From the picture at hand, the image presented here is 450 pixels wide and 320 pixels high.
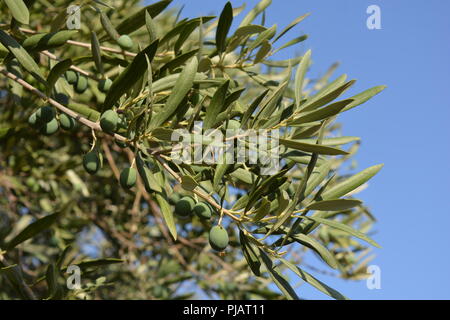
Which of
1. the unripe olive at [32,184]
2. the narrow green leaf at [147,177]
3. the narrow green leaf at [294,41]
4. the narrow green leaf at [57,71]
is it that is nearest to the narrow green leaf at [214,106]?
the narrow green leaf at [147,177]

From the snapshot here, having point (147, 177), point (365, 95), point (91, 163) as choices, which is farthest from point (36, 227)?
point (365, 95)

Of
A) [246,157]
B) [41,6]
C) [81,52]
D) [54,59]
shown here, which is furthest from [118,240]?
[246,157]

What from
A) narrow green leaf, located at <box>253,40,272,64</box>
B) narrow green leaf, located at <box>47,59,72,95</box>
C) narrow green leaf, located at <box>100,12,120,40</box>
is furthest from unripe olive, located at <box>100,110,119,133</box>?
narrow green leaf, located at <box>253,40,272,64</box>

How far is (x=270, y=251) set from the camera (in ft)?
4.29

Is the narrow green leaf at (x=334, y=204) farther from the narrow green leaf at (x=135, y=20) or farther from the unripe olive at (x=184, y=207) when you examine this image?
the narrow green leaf at (x=135, y=20)

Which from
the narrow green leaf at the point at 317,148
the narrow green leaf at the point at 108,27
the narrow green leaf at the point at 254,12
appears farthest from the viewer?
the narrow green leaf at the point at 254,12

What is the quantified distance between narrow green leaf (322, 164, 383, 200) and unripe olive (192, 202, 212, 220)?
299mm

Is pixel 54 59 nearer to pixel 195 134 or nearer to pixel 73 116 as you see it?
pixel 73 116

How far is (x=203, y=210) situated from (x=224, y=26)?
0.60 meters

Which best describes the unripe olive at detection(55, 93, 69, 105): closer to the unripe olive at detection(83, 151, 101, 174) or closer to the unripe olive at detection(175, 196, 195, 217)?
the unripe olive at detection(83, 151, 101, 174)

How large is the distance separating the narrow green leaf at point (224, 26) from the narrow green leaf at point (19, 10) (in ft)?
1.78

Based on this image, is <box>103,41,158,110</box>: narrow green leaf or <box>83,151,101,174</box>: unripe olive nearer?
<box>103,41,158,110</box>: narrow green leaf

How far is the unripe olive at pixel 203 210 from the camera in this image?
135 centimetres

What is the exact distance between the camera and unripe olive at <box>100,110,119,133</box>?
133 cm
